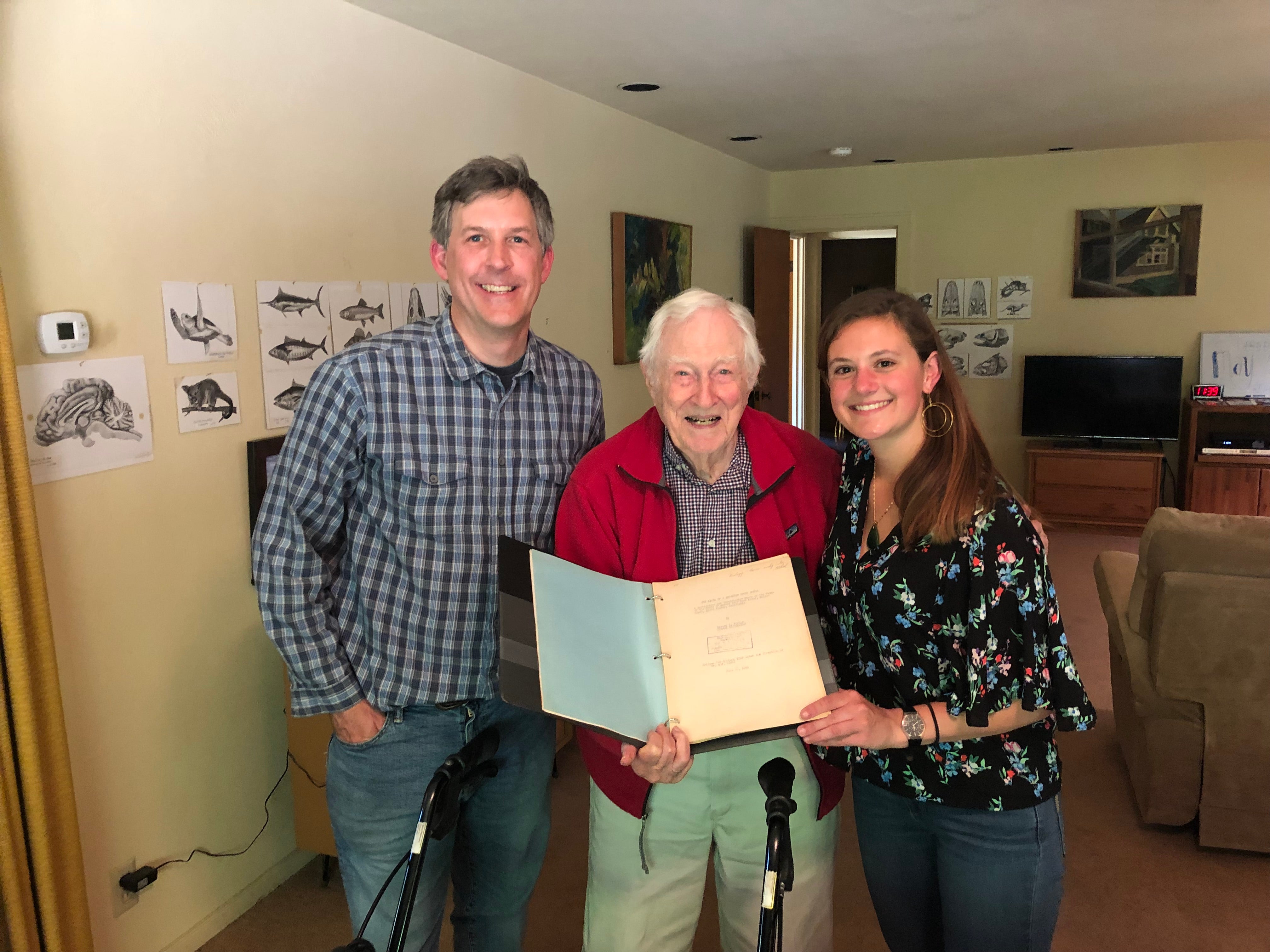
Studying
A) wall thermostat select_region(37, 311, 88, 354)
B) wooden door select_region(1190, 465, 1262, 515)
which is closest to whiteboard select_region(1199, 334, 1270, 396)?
wooden door select_region(1190, 465, 1262, 515)

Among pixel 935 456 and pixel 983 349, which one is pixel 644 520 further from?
pixel 983 349

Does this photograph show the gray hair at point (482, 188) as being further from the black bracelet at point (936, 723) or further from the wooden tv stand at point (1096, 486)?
the wooden tv stand at point (1096, 486)

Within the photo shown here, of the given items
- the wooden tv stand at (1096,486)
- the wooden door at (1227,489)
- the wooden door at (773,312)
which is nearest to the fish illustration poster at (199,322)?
the wooden door at (773,312)

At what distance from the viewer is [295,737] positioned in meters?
2.50

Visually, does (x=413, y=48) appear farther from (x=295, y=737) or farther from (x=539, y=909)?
(x=539, y=909)

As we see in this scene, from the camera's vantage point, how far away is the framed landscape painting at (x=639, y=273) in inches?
169

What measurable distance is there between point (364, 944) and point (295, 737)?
5.15ft

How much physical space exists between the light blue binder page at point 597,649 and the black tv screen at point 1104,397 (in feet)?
18.8

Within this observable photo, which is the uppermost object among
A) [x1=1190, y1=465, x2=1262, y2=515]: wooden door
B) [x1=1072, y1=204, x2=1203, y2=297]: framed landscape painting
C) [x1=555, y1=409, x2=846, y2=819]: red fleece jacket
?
[x1=1072, y1=204, x2=1203, y2=297]: framed landscape painting

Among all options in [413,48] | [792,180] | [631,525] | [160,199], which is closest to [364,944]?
[631,525]

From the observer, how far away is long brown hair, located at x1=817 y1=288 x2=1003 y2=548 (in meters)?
1.32

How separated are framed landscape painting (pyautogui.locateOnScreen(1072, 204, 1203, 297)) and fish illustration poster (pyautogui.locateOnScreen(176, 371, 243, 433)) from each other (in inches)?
226

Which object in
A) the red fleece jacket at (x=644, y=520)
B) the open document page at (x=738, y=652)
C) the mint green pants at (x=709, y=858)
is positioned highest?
the red fleece jacket at (x=644, y=520)

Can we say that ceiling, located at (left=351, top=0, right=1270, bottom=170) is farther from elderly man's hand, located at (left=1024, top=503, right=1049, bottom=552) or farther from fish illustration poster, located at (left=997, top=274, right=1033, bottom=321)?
elderly man's hand, located at (left=1024, top=503, right=1049, bottom=552)
